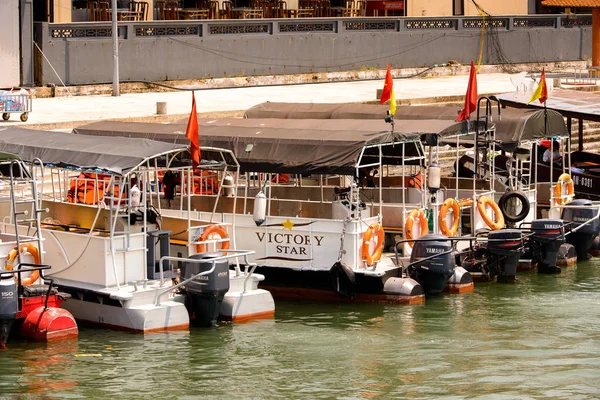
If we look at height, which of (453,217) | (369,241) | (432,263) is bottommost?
(432,263)

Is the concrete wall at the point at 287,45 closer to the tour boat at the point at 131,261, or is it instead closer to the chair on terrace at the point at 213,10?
the chair on terrace at the point at 213,10

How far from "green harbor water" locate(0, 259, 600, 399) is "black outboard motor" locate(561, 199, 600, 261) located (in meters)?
4.07

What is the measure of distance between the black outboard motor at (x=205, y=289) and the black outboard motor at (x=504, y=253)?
5.55 m

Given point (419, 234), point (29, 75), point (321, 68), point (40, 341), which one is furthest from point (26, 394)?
point (321, 68)

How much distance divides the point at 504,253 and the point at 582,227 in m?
3.00

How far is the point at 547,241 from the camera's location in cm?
2402

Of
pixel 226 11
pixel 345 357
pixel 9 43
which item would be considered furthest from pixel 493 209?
pixel 226 11

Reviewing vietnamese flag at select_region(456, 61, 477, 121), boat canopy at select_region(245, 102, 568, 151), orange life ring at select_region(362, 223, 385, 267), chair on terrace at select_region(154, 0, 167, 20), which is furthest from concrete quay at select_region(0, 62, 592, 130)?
orange life ring at select_region(362, 223, 385, 267)

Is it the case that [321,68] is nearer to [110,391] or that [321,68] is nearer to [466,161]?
[466,161]

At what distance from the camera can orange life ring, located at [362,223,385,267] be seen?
69.1 ft

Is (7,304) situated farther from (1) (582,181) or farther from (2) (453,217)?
(1) (582,181)

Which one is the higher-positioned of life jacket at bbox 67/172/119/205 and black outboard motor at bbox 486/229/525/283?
life jacket at bbox 67/172/119/205

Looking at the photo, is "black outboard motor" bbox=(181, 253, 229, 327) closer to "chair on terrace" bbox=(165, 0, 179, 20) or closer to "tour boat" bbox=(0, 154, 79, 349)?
"tour boat" bbox=(0, 154, 79, 349)

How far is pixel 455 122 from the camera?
23375 mm
